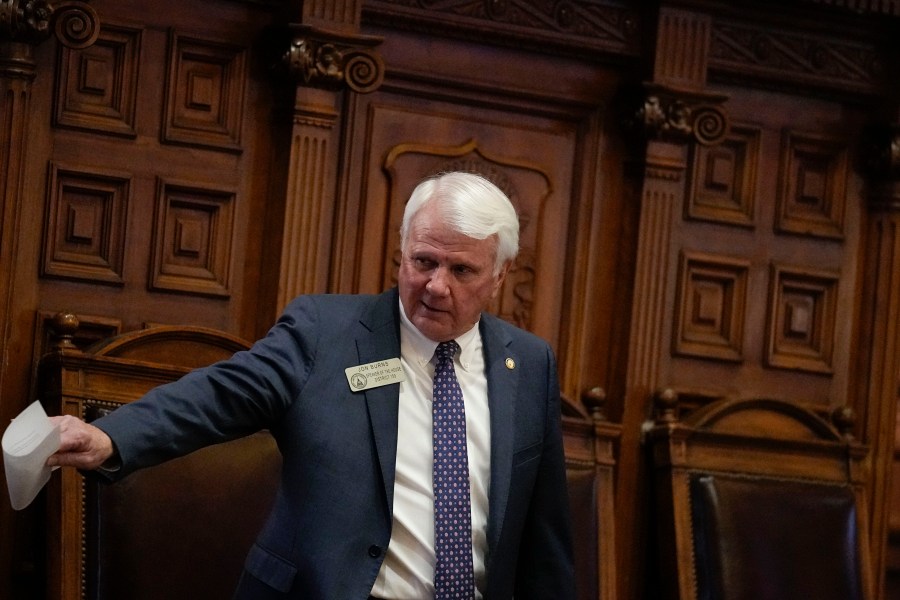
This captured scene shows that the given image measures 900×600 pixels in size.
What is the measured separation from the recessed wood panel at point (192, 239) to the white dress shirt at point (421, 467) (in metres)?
1.41

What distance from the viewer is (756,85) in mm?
4691

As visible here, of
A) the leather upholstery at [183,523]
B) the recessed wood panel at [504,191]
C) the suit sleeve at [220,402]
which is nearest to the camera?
the suit sleeve at [220,402]

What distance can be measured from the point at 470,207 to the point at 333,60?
4.79 ft

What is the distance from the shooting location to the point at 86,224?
3906mm

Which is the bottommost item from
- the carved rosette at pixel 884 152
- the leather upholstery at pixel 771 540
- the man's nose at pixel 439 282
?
the leather upholstery at pixel 771 540

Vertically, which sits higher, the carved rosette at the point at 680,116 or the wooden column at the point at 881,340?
the carved rosette at the point at 680,116

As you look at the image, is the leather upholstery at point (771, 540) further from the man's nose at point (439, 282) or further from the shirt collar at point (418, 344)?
the man's nose at point (439, 282)

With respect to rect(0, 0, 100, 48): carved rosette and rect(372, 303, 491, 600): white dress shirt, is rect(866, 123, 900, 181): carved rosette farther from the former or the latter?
rect(0, 0, 100, 48): carved rosette

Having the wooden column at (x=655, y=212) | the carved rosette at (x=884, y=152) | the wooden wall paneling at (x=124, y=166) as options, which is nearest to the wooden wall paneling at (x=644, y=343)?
the wooden column at (x=655, y=212)

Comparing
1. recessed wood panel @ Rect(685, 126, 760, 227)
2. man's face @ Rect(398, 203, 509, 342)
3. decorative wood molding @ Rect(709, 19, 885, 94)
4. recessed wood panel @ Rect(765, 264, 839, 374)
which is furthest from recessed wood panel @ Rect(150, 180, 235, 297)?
recessed wood panel @ Rect(765, 264, 839, 374)

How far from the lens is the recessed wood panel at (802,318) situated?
470cm

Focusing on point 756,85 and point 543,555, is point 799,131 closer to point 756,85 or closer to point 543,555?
point 756,85

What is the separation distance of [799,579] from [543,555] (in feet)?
5.46

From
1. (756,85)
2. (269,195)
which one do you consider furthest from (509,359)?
(756,85)
